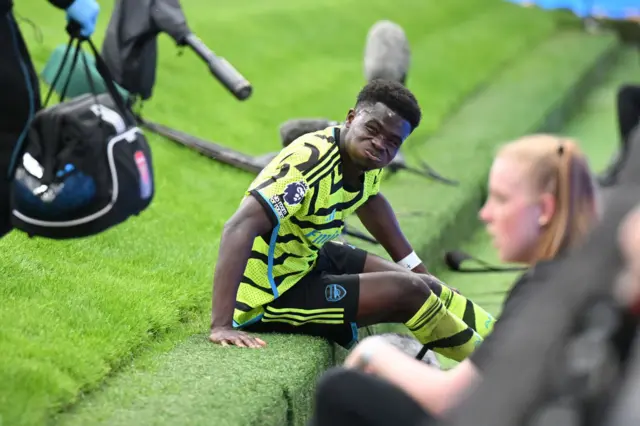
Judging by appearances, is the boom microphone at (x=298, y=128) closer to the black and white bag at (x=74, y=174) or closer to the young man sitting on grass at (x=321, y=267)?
the young man sitting on grass at (x=321, y=267)

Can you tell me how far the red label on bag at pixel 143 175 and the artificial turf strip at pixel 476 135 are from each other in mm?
1822

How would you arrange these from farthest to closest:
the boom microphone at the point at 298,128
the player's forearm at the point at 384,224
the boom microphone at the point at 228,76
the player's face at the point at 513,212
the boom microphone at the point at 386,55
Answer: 1. the boom microphone at the point at 386,55
2. the boom microphone at the point at 298,128
3. the player's forearm at the point at 384,224
4. the boom microphone at the point at 228,76
5. the player's face at the point at 513,212

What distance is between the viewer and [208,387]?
2.70m

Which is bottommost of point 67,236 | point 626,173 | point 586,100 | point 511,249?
point 586,100

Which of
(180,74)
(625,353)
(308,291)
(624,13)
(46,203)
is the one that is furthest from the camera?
(624,13)

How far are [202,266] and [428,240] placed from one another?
121cm

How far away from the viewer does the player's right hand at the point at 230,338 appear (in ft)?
10.1

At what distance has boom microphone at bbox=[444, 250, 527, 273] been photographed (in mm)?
4836

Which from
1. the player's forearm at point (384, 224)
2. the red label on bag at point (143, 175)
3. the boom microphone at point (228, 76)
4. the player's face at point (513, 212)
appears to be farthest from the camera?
the player's forearm at point (384, 224)

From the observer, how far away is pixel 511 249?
2.19 m

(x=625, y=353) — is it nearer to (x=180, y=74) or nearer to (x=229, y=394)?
(x=229, y=394)

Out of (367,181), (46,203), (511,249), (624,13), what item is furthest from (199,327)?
(624,13)

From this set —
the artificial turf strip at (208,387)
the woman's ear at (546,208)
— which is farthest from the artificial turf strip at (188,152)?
the woman's ear at (546,208)

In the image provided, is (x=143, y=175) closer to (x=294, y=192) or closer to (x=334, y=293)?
(x=294, y=192)
